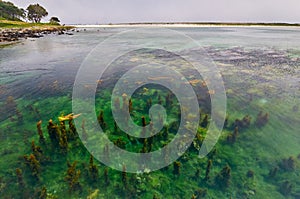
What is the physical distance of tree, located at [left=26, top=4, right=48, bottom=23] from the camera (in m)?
103

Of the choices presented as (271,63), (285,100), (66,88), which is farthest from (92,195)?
(271,63)

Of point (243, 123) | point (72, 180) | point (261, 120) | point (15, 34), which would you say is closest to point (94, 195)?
point (72, 180)

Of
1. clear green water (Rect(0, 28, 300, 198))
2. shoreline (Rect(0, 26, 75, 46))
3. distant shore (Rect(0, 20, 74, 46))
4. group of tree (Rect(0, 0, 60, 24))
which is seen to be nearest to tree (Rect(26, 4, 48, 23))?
group of tree (Rect(0, 0, 60, 24))

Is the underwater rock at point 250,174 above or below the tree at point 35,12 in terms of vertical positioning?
below

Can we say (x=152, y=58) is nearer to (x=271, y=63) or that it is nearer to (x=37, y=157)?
(x=271, y=63)

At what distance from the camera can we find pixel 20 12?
3932 inches

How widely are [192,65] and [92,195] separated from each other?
63.3 ft

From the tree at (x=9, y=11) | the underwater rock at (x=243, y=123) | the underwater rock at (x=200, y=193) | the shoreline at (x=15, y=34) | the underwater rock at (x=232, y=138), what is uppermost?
the tree at (x=9, y=11)

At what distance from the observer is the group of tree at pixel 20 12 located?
3622 inches

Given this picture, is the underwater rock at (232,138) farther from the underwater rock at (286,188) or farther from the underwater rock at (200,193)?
the underwater rock at (200,193)

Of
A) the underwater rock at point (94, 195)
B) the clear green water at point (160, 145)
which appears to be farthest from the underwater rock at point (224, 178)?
the underwater rock at point (94, 195)

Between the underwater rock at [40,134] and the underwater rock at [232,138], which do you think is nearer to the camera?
the underwater rock at [40,134]

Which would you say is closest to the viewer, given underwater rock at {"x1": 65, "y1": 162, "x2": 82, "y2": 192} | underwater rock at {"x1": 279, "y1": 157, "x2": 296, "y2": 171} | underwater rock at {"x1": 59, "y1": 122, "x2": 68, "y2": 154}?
underwater rock at {"x1": 65, "y1": 162, "x2": 82, "y2": 192}

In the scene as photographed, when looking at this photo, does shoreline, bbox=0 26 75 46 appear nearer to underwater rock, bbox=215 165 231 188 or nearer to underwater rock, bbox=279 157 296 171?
underwater rock, bbox=215 165 231 188
